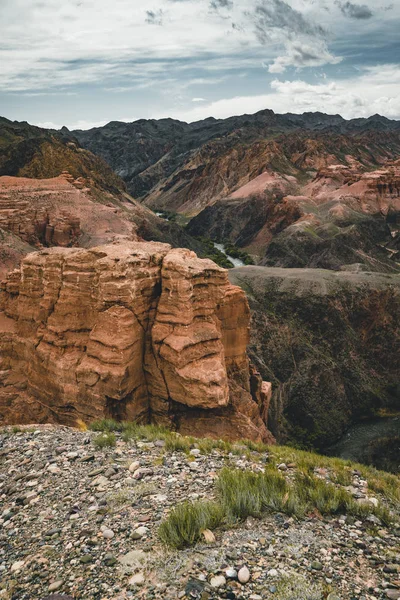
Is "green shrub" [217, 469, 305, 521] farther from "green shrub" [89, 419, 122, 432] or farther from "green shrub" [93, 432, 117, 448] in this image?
"green shrub" [89, 419, 122, 432]

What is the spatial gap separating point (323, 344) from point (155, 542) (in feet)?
126

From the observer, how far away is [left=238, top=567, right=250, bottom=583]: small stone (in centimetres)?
549

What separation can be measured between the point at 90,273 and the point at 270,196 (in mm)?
97925

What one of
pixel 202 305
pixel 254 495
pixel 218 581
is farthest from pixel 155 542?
pixel 202 305

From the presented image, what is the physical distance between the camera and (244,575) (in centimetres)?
555

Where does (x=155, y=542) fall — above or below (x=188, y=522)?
below

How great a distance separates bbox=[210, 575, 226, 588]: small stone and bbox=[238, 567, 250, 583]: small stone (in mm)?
216

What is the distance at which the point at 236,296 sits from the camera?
17.2 m

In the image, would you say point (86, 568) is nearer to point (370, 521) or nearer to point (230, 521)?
point (230, 521)

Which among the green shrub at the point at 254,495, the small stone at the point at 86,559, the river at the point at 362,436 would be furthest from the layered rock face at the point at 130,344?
the river at the point at 362,436

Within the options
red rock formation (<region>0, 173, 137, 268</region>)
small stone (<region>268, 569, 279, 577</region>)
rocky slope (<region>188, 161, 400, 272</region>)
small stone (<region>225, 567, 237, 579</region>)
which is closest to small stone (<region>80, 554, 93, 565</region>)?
small stone (<region>225, 567, 237, 579</region>)

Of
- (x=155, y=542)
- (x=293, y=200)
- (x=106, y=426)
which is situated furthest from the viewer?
(x=293, y=200)

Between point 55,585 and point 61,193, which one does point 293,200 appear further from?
point 55,585

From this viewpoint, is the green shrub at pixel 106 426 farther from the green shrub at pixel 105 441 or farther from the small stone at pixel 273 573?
the small stone at pixel 273 573
